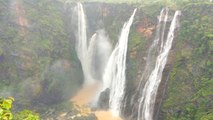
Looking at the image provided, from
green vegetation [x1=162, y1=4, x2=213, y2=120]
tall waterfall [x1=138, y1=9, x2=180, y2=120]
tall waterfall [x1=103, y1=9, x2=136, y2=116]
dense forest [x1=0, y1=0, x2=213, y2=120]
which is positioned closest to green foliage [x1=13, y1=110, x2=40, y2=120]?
dense forest [x1=0, y1=0, x2=213, y2=120]

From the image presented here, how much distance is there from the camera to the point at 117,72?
80.6ft

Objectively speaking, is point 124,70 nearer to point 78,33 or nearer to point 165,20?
point 165,20

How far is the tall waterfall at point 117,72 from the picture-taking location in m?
23.2

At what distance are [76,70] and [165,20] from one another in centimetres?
967

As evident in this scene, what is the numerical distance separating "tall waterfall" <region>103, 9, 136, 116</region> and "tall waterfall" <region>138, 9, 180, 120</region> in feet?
7.98

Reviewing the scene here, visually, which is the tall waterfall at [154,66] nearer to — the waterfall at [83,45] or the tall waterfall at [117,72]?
the tall waterfall at [117,72]

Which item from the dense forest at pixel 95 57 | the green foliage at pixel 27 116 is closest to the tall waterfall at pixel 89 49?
the dense forest at pixel 95 57

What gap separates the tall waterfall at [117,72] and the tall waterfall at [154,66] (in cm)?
243

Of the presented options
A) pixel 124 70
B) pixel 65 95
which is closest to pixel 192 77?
pixel 124 70

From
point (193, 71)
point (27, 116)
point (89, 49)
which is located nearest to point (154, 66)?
point (193, 71)

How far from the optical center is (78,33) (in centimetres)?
2934

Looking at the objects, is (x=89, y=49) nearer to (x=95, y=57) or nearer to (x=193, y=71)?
(x=95, y=57)

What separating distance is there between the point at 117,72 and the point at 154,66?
14.3 feet

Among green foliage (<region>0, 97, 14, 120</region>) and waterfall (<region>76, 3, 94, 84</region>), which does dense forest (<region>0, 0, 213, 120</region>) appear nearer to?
waterfall (<region>76, 3, 94, 84</region>)
